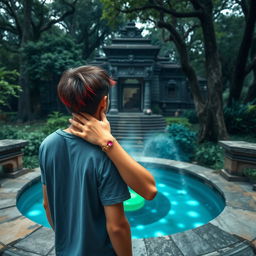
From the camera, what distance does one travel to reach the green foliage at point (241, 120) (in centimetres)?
946

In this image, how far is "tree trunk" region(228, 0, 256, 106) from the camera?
9.05m

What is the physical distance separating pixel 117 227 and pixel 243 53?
11.8 meters

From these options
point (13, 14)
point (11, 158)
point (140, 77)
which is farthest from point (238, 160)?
point (13, 14)

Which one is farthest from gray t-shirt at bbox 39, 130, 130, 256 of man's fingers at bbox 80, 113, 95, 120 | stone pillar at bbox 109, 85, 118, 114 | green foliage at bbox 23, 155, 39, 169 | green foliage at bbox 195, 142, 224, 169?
stone pillar at bbox 109, 85, 118, 114

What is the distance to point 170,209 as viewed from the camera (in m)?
4.33

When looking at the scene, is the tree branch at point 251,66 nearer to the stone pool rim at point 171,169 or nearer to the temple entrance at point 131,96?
the stone pool rim at point 171,169

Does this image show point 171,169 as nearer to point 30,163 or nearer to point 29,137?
point 30,163

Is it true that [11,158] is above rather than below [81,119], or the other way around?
below

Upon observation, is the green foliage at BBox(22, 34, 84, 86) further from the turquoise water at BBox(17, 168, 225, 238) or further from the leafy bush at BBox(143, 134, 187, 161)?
the turquoise water at BBox(17, 168, 225, 238)

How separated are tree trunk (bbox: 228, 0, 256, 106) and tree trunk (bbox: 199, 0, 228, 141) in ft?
8.58

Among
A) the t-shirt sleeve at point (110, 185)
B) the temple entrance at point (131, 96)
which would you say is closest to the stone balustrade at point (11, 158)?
the t-shirt sleeve at point (110, 185)

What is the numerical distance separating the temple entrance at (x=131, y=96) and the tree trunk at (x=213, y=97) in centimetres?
1003

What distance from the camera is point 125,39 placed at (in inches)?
663

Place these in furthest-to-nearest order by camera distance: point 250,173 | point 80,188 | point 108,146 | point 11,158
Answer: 1. point 250,173
2. point 11,158
3. point 80,188
4. point 108,146
